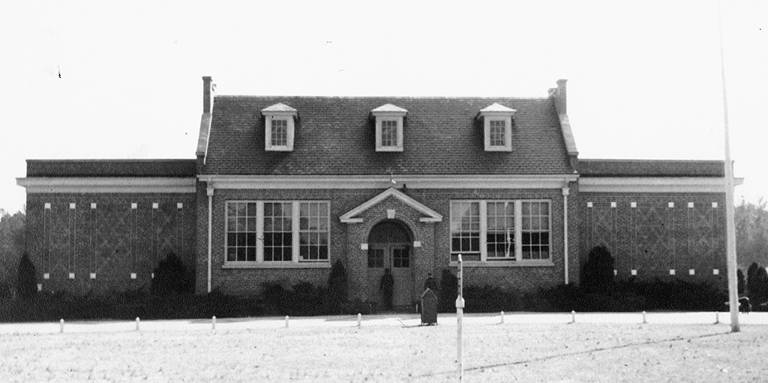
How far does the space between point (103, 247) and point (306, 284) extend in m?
8.75

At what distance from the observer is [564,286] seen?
1407 inches

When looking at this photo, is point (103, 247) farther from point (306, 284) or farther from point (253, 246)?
point (306, 284)

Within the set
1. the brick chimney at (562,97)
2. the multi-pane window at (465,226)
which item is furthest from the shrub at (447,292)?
the brick chimney at (562,97)

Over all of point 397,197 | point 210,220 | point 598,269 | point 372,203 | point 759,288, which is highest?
point 397,197

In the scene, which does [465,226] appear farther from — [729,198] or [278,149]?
[729,198]

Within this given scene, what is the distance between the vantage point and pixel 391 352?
19.9 meters

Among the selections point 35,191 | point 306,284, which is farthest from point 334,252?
point 35,191

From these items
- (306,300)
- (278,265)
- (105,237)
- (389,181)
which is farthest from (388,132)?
(105,237)

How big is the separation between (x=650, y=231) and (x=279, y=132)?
15804 mm

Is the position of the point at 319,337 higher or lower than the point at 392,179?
lower

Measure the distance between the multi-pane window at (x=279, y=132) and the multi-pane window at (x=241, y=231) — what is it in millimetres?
2791

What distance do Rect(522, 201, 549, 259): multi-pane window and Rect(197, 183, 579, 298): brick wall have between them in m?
0.31

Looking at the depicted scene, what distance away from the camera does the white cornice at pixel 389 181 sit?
35.9 meters

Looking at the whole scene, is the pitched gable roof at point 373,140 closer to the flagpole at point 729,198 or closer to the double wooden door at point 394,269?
the double wooden door at point 394,269
